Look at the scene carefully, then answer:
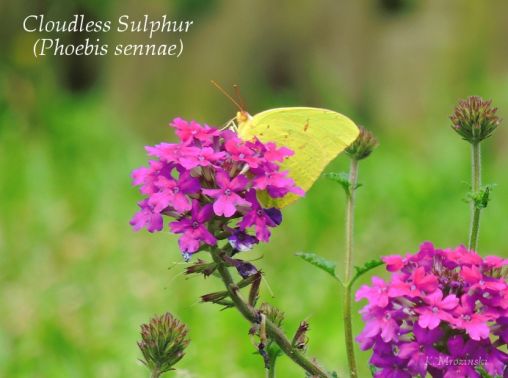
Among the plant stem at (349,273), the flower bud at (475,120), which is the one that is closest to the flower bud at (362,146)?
the plant stem at (349,273)

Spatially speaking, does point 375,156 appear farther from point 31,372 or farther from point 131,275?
point 31,372

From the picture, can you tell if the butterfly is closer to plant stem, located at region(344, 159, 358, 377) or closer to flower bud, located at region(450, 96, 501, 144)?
plant stem, located at region(344, 159, 358, 377)

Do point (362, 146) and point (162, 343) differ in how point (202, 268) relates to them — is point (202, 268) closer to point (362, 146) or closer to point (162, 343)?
point (162, 343)

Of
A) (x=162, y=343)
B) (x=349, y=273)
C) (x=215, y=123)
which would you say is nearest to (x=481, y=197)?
(x=349, y=273)

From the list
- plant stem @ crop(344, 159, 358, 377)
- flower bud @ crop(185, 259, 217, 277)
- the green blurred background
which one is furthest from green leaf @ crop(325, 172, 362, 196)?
the green blurred background

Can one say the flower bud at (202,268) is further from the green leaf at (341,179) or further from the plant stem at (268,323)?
the green leaf at (341,179)
